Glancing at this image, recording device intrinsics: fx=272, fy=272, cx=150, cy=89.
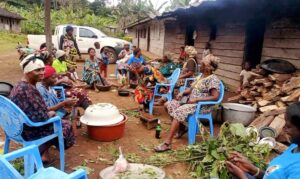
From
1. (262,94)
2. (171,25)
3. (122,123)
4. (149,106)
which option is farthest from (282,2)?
(171,25)

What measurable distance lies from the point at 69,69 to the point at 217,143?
15.6 feet

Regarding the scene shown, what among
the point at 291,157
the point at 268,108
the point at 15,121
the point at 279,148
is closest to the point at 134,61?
the point at 268,108

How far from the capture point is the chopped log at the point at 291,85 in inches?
207

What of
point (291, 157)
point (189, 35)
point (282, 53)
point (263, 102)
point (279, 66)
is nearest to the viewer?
point (291, 157)

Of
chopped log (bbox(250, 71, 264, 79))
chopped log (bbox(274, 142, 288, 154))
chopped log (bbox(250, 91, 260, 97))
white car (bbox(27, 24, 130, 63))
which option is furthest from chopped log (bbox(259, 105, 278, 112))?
white car (bbox(27, 24, 130, 63))

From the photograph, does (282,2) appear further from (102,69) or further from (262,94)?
(102,69)

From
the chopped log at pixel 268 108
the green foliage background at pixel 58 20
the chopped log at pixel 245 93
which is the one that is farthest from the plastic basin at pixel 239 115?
the green foliage background at pixel 58 20

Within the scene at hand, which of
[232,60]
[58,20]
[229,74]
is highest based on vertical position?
[58,20]

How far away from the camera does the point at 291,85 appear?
5.34 metres

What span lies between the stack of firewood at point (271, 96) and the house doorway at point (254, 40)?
1400 mm

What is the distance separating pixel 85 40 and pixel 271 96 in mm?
11667

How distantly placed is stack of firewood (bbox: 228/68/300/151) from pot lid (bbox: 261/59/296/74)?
12 cm

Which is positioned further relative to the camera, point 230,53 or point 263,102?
point 230,53

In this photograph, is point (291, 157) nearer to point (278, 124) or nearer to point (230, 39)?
point (278, 124)
